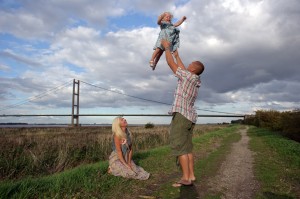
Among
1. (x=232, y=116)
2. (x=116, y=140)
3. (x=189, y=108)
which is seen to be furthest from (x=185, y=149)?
(x=232, y=116)

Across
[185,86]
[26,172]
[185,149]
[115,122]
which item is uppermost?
[185,86]

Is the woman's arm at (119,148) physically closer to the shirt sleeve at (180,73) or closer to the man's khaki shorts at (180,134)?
the man's khaki shorts at (180,134)

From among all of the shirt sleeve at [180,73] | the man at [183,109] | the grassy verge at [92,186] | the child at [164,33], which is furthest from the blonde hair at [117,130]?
the shirt sleeve at [180,73]

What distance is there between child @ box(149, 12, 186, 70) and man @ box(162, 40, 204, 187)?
13 centimetres

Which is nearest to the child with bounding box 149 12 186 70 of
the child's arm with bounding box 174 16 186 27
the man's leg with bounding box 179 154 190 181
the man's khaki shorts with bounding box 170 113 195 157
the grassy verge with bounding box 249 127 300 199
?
the child's arm with bounding box 174 16 186 27

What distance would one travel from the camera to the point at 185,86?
5.18 meters

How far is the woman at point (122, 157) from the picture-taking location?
20.3 feet

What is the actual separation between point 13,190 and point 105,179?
167 centimetres

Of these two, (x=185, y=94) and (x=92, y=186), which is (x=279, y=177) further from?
(x=92, y=186)

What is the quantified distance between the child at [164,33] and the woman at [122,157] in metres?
2.05

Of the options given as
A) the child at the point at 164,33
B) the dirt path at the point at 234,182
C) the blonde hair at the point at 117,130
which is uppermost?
the child at the point at 164,33

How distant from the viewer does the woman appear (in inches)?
244

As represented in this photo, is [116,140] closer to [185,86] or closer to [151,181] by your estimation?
[151,181]

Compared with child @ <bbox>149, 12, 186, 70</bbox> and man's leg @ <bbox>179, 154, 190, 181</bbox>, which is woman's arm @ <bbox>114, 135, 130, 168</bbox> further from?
child @ <bbox>149, 12, 186, 70</bbox>
